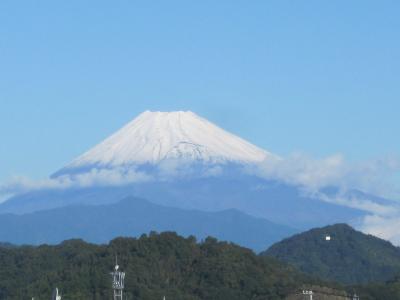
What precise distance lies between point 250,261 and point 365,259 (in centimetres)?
5595

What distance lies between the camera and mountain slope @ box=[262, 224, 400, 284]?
5994 inches

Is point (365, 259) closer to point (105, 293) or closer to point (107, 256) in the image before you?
point (107, 256)

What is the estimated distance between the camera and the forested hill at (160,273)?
96.1 metres

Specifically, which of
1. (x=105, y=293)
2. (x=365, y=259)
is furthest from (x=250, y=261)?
(x=365, y=259)

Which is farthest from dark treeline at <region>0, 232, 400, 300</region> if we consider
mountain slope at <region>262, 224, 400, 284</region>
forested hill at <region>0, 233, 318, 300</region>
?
mountain slope at <region>262, 224, 400, 284</region>

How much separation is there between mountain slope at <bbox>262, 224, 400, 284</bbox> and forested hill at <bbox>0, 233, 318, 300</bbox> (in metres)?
42.1

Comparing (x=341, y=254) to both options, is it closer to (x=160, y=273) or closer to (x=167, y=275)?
(x=167, y=275)

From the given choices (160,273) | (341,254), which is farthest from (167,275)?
(341,254)

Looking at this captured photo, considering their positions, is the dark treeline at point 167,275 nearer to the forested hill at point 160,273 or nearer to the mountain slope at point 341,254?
the forested hill at point 160,273

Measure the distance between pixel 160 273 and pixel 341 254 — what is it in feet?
203

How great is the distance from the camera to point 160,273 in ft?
337

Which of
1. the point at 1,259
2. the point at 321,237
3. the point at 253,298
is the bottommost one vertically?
the point at 253,298

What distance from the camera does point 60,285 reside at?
96062 millimetres

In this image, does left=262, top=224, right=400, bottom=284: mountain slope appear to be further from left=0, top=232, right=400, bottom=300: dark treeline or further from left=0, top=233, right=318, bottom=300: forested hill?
left=0, top=233, right=318, bottom=300: forested hill
